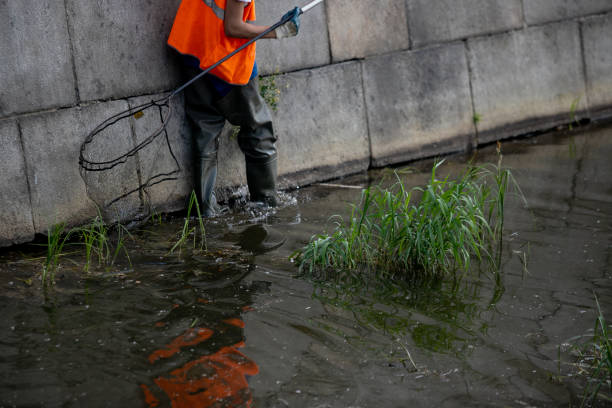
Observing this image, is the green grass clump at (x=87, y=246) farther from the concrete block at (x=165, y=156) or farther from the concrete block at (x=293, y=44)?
the concrete block at (x=293, y=44)

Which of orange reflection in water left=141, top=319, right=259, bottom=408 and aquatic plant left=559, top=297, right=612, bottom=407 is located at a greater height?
orange reflection in water left=141, top=319, right=259, bottom=408

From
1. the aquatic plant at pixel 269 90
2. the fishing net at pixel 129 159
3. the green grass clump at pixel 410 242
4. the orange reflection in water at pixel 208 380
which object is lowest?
the orange reflection in water at pixel 208 380

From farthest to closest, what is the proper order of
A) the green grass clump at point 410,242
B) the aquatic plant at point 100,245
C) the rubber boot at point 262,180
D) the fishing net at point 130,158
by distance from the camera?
the rubber boot at point 262,180
the fishing net at point 130,158
the aquatic plant at point 100,245
the green grass clump at point 410,242

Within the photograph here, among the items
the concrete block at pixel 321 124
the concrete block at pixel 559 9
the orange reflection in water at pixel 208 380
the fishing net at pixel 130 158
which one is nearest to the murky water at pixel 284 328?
the orange reflection in water at pixel 208 380

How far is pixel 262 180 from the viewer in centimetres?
522

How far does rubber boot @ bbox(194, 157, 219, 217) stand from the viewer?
16.6 feet

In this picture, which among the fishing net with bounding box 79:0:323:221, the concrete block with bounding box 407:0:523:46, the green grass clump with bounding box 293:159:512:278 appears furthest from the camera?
the concrete block with bounding box 407:0:523:46

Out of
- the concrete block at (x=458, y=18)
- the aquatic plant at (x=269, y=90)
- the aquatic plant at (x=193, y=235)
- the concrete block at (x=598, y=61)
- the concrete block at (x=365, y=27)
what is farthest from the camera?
the concrete block at (x=598, y=61)

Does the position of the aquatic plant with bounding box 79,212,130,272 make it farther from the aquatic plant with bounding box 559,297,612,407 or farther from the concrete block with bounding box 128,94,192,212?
the aquatic plant with bounding box 559,297,612,407

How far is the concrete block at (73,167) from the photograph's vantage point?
176 inches

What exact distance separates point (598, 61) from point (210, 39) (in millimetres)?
4507

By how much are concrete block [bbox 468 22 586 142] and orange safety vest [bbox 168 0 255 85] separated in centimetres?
273

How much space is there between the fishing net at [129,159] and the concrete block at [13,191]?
1.22ft

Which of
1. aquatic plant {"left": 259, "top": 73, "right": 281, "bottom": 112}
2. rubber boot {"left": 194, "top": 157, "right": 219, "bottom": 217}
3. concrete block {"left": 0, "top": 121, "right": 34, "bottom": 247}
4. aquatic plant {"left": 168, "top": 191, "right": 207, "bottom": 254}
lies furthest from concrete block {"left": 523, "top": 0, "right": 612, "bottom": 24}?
concrete block {"left": 0, "top": 121, "right": 34, "bottom": 247}
